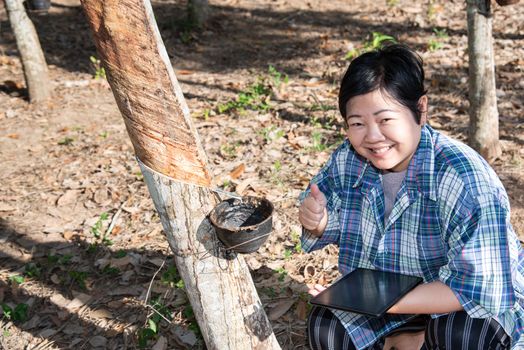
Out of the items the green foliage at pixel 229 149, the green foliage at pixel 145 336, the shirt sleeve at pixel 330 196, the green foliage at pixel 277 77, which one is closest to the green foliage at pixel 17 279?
the green foliage at pixel 145 336

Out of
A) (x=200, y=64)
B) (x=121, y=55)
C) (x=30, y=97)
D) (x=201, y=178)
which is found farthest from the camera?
(x=200, y=64)

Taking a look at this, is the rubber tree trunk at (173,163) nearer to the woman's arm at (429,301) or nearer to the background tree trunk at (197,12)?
the woman's arm at (429,301)

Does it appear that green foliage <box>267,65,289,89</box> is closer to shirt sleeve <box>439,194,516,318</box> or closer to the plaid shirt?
the plaid shirt

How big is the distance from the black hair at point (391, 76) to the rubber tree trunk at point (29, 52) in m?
6.08

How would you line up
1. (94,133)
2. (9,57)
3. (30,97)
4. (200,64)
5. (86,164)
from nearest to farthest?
1. (86,164)
2. (94,133)
3. (30,97)
4. (200,64)
5. (9,57)

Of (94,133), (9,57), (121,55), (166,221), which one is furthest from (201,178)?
(9,57)

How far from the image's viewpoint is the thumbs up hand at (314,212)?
285 cm

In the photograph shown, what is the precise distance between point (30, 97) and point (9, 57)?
1986 millimetres

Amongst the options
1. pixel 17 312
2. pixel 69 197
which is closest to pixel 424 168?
pixel 17 312

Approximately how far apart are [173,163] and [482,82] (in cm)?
320

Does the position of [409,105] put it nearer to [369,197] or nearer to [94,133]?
[369,197]

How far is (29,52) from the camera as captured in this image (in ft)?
25.5

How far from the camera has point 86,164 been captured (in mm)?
6168

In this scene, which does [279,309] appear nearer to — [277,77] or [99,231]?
[99,231]
